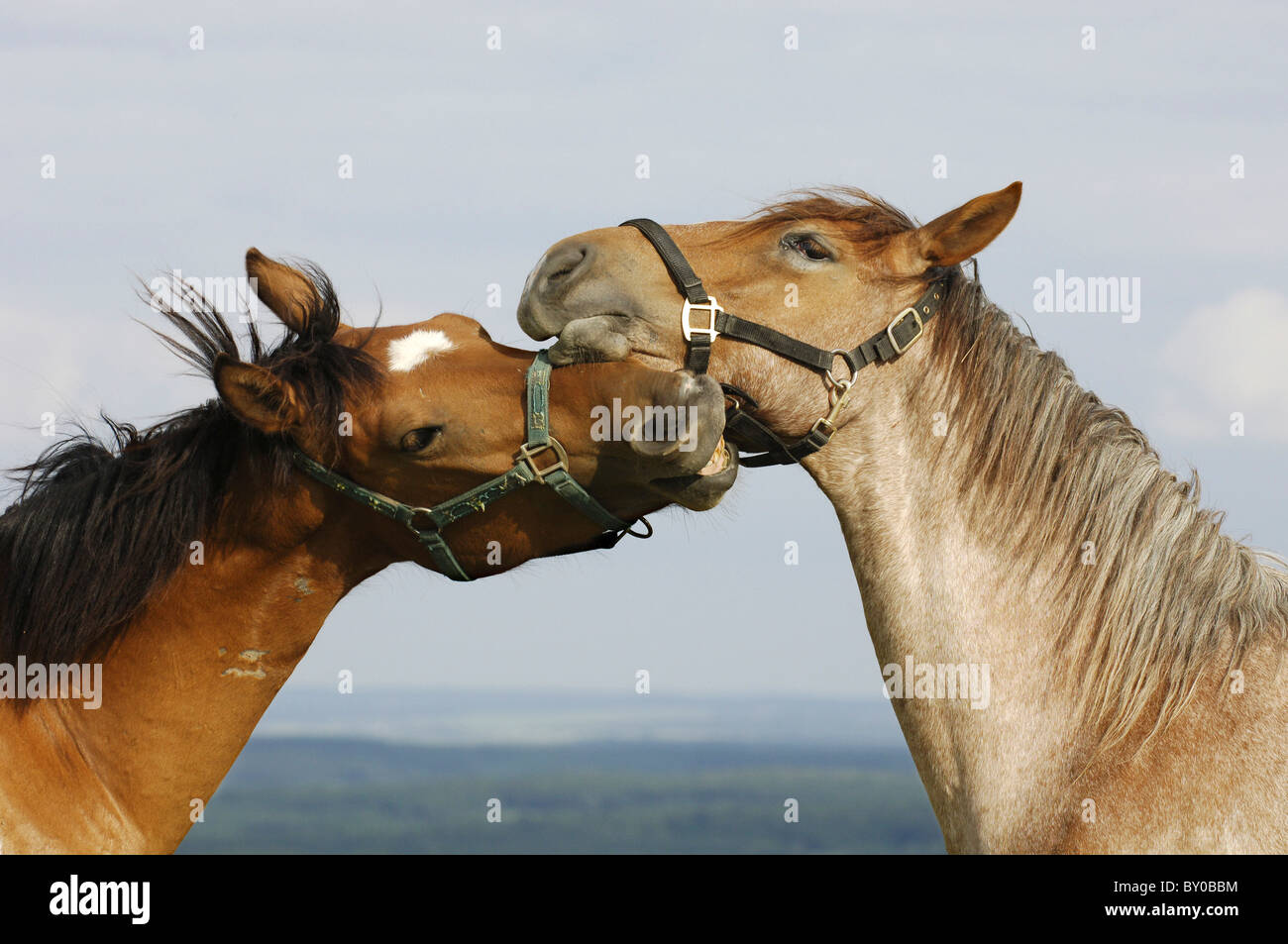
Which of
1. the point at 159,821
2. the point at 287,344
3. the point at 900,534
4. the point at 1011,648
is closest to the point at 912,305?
the point at 900,534

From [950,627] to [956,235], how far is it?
1691mm

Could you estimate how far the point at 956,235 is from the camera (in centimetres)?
512

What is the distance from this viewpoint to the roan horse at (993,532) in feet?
14.7

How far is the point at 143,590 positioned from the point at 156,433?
2.21ft

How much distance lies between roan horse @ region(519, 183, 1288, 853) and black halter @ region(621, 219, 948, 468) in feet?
0.06

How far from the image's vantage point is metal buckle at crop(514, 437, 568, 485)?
15.8 ft

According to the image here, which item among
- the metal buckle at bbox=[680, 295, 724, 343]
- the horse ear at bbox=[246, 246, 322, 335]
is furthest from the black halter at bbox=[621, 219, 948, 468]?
the horse ear at bbox=[246, 246, 322, 335]

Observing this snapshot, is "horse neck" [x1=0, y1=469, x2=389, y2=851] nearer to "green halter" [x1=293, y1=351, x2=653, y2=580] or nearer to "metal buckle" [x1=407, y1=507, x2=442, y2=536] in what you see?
"green halter" [x1=293, y1=351, x2=653, y2=580]

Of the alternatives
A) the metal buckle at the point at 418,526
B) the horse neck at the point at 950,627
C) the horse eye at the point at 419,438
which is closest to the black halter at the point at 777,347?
the horse neck at the point at 950,627

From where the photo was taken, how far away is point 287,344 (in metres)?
4.96

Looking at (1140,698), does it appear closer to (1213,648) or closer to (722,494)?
(1213,648)

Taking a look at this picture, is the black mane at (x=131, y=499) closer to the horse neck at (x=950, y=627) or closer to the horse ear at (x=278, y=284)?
the horse ear at (x=278, y=284)

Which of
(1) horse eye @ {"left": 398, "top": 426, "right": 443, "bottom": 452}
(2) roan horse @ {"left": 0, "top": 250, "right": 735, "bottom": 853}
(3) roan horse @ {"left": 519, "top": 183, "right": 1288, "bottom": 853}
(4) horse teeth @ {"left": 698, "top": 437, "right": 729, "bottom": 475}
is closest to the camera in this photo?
(3) roan horse @ {"left": 519, "top": 183, "right": 1288, "bottom": 853}

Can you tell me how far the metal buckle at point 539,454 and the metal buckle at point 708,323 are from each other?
0.77m
